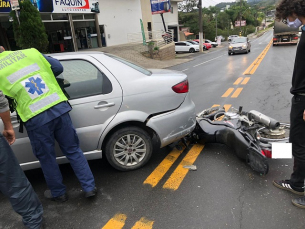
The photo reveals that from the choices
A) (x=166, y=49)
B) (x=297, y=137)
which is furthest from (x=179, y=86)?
(x=166, y=49)

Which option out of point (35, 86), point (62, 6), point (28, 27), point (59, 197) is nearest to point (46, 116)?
point (35, 86)

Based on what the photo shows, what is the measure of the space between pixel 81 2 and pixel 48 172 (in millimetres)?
23387

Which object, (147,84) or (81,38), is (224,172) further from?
(81,38)

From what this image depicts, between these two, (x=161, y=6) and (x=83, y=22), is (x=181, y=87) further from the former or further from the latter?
(x=161, y=6)

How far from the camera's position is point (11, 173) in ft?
7.20

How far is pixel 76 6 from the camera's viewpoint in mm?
22469

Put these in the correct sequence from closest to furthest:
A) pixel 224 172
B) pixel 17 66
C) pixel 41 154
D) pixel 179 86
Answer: pixel 17 66 → pixel 41 154 → pixel 224 172 → pixel 179 86

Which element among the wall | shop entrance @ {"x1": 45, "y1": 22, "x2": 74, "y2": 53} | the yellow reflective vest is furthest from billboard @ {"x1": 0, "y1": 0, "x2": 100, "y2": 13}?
the yellow reflective vest

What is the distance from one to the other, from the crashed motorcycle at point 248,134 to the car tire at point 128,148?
3.24ft

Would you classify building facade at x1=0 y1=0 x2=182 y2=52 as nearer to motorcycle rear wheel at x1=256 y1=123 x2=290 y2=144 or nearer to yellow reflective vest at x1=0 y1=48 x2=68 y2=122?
yellow reflective vest at x1=0 y1=48 x2=68 y2=122

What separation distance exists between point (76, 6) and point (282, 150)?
23.6m

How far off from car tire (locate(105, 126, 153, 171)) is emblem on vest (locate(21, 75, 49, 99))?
1.03m

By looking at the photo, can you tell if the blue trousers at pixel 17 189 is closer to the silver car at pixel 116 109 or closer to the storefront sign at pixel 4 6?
the silver car at pixel 116 109

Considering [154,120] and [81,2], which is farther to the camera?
[81,2]
